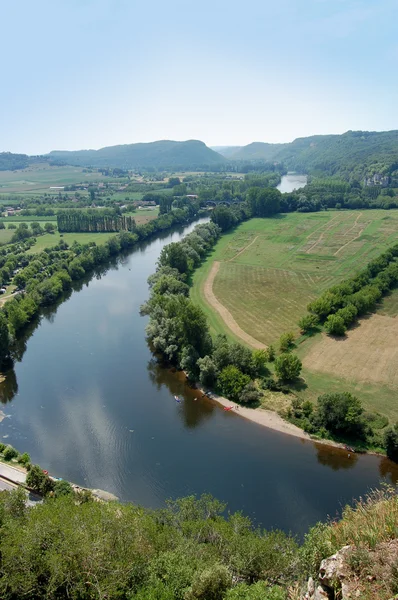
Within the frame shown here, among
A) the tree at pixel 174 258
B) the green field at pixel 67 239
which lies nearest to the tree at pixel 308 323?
the tree at pixel 174 258

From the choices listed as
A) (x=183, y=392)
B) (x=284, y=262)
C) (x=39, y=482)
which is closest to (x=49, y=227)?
(x=284, y=262)

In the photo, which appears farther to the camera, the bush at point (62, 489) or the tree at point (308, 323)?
the tree at point (308, 323)

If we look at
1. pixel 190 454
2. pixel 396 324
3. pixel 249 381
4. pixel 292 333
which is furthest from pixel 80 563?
pixel 396 324

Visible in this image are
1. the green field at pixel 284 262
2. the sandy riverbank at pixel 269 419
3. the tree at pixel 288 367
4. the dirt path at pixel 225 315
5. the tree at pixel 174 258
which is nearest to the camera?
the sandy riverbank at pixel 269 419

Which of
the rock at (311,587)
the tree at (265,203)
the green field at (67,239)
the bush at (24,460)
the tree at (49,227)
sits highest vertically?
the tree at (265,203)

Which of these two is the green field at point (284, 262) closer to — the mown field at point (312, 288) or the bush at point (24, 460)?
the mown field at point (312, 288)

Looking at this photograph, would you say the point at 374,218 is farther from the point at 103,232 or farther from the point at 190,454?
the point at 190,454

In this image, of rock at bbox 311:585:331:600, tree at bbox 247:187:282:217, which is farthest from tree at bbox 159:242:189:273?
rock at bbox 311:585:331:600
